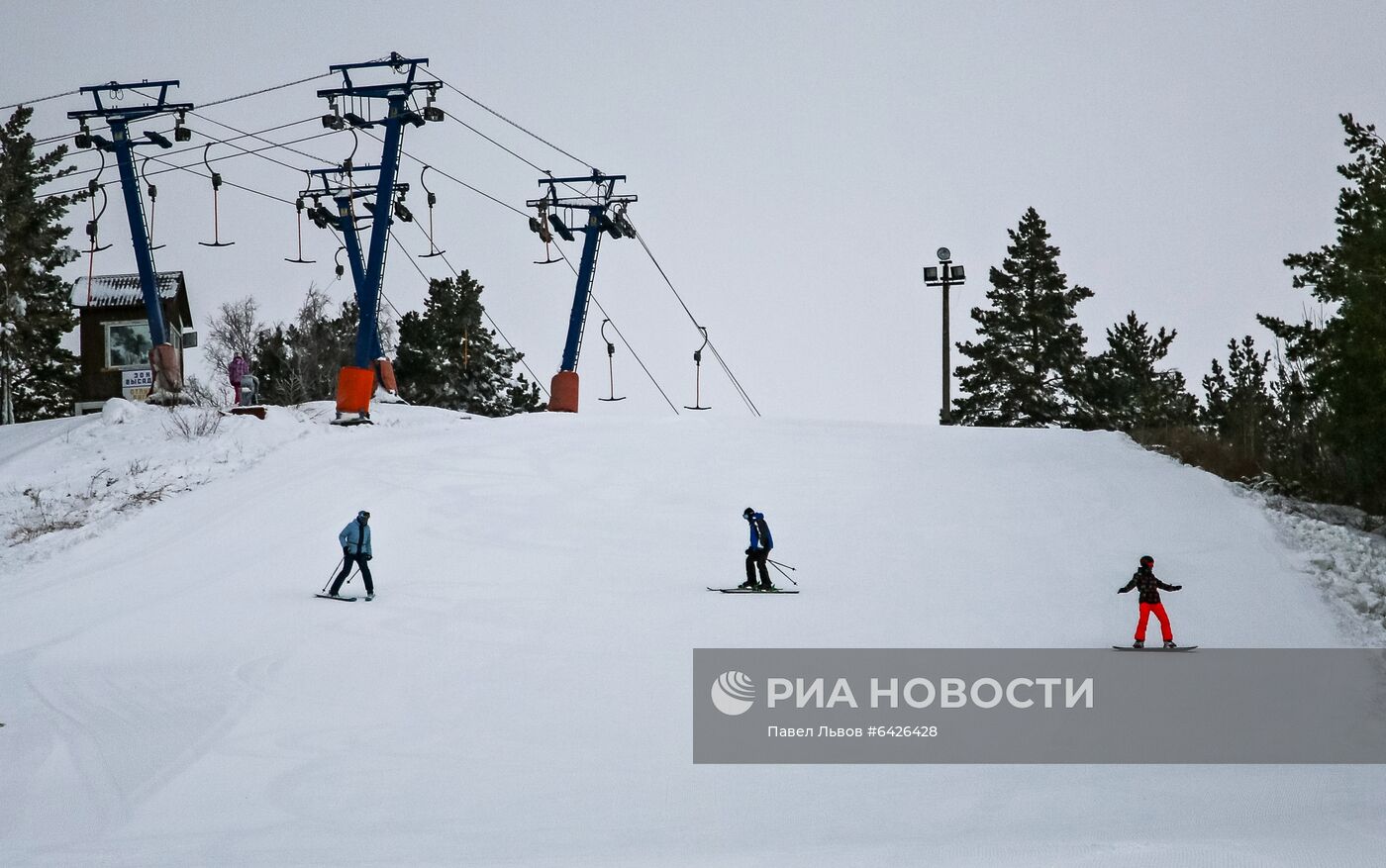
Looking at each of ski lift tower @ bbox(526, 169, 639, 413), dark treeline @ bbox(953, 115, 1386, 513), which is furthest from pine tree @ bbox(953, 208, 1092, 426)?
ski lift tower @ bbox(526, 169, 639, 413)

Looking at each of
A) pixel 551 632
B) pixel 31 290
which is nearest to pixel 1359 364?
pixel 551 632

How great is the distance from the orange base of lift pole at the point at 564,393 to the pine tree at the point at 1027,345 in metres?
23.2

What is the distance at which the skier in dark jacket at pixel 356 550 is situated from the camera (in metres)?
17.6

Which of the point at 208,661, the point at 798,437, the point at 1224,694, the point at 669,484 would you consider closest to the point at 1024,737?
the point at 1224,694

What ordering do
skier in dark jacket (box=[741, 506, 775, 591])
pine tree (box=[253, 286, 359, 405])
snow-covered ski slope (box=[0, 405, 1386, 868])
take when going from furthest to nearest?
pine tree (box=[253, 286, 359, 405])
skier in dark jacket (box=[741, 506, 775, 591])
snow-covered ski slope (box=[0, 405, 1386, 868])

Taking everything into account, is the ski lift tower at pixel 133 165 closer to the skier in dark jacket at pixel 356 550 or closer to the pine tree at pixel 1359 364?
Answer: the skier in dark jacket at pixel 356 550

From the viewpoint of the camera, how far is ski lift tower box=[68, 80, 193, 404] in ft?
102

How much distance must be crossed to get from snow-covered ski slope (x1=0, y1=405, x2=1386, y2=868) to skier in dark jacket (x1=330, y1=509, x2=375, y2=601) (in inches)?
14.6

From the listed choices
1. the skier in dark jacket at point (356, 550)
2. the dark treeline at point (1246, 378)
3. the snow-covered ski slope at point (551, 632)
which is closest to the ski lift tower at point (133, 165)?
the snow-covered ski slope at point (551, 632)

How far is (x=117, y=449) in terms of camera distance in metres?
25.7

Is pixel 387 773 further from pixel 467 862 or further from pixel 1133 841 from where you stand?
pixel 1133 841

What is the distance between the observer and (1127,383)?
54.0 metres

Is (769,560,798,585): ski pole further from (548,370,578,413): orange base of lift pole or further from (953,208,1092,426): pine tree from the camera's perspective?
(953,208,1092,426): pine tree

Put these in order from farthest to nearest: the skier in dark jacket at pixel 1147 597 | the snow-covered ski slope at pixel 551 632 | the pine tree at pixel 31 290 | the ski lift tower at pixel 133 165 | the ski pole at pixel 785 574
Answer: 1. the pine tree at pixel 31 290
2. the ski lift tower at pixel 133 165
3. the ski pole at pixel 785 574
4. the skier in dark jacket at pixel 1147 597
5. the snow-covered ski slope at pixel 551 632
